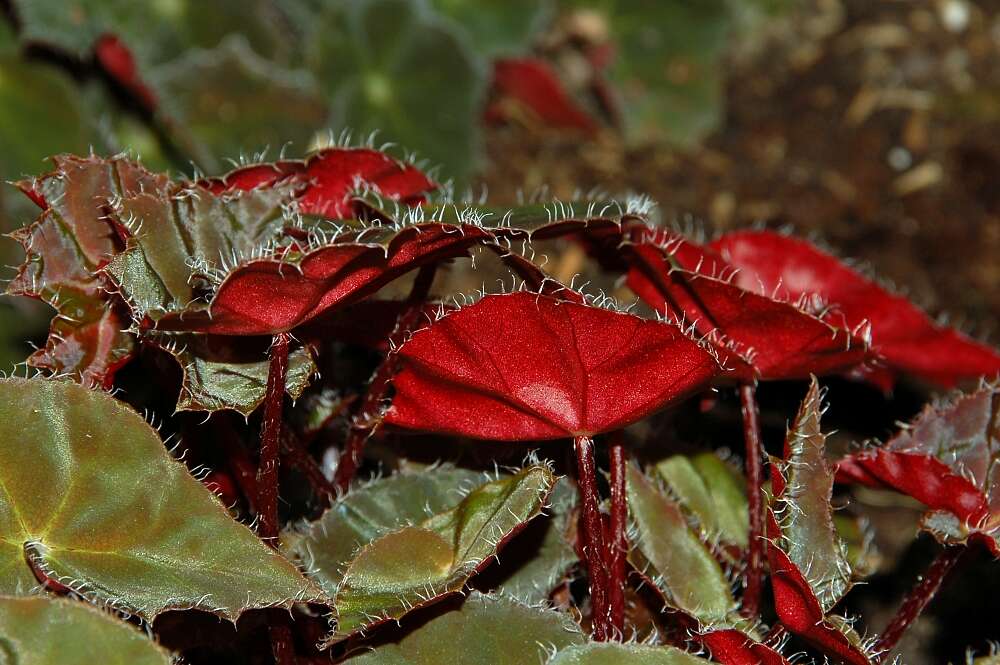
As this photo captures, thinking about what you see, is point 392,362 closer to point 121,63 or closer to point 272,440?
point 272,440

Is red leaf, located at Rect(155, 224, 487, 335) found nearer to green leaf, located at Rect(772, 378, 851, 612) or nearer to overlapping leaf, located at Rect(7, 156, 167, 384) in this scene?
overlapping leaf, located at Rect(7, 156, 167, 384)

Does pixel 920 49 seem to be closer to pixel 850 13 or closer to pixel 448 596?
pixel 850 13

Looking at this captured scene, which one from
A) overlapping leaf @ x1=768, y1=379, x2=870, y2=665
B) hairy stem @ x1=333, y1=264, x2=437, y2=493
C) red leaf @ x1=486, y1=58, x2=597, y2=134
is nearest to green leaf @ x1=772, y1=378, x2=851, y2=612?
overlapping leaf @ x1=768, y1=379, x2=870, y2=665

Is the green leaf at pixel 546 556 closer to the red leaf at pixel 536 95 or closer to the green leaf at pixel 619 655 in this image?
the green leaf at pixel 619 655

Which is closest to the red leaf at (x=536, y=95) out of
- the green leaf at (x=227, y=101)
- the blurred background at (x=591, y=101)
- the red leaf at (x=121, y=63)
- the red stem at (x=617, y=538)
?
the blurred background at (x=591, y=101)

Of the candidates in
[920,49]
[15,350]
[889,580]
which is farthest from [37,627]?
[920,49]
